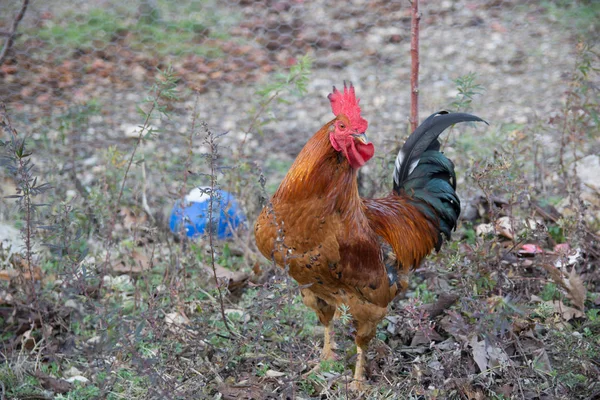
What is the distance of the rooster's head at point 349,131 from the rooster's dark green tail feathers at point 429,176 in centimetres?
59

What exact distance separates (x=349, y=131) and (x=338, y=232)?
0.45 meters

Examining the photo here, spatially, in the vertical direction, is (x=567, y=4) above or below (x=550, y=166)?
above

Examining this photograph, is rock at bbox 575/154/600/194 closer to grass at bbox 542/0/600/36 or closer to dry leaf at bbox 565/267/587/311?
dry leaf at bbox 565/267/587/311

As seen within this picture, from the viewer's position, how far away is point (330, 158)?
2934 mm

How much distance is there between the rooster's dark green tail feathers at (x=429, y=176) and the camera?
135 inches

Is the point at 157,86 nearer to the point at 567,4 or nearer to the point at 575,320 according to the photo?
the point at 575,320

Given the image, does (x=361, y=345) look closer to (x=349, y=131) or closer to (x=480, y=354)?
(x=480, y=354)

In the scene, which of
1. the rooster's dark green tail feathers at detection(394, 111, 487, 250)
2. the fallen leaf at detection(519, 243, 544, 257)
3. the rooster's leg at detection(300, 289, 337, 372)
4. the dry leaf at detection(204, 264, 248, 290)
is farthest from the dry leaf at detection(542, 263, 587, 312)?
the dry leaf at detection(204, 264, 248, 290)

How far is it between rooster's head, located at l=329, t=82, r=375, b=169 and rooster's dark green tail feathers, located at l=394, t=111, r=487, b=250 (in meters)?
0.59

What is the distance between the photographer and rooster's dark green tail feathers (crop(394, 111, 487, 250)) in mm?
3439

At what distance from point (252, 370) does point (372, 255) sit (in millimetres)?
849

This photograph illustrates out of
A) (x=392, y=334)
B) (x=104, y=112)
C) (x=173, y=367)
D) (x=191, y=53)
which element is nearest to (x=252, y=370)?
Result: (x=173, y=367)

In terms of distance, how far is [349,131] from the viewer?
2.87 meters

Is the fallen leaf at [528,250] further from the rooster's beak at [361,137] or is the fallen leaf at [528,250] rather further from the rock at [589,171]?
the rooster's beak at [361,137]
